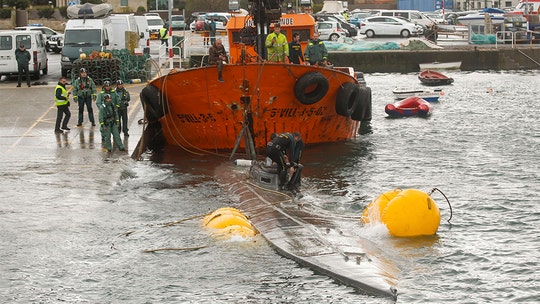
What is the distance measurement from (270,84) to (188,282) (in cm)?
966

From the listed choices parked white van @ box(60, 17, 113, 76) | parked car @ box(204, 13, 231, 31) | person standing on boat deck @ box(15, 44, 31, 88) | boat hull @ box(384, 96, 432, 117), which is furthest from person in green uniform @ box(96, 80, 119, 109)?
parked car @ box(204, 13, 231, 31)

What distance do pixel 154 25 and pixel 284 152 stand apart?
1723 inches

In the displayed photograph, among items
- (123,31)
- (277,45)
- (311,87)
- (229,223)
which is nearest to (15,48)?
(123,31)

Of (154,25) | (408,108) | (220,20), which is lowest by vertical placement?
(408,108)

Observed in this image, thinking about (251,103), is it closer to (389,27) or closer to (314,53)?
(314,53)

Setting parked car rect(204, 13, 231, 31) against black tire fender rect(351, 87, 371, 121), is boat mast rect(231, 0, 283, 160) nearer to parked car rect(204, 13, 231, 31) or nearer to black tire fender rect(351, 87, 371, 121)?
black tire fender rect(351, 87, 371, 121)

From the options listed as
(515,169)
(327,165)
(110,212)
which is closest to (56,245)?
(110,212)

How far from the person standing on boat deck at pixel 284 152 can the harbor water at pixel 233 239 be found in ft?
2.15

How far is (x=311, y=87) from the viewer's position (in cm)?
2362

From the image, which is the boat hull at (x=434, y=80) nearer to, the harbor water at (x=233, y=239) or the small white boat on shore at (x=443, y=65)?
the small white boat on shore at (x=443, y=65)

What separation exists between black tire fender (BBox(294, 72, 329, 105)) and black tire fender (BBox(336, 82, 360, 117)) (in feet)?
2.68

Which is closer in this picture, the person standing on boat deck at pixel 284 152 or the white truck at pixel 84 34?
the person standing on boat deck at pixel 284 152

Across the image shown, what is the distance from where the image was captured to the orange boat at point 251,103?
2311cm

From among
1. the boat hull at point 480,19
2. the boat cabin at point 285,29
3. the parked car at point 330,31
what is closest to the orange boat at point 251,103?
the boat cabin at point 285,29
